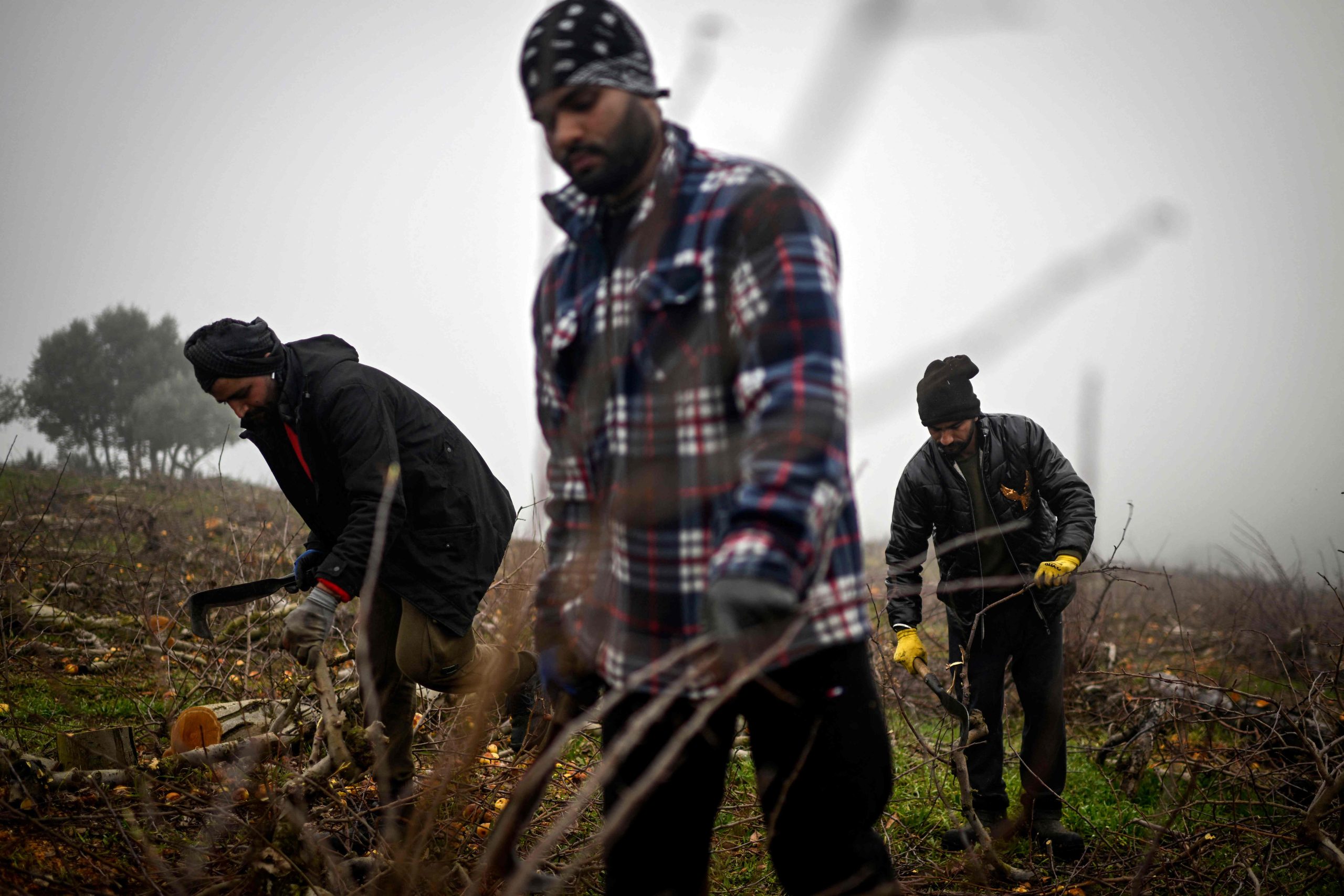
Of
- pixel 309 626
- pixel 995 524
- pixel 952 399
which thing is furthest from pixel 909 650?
pixel 309 626

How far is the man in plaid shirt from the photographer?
120 cm

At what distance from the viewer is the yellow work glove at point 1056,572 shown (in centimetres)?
343

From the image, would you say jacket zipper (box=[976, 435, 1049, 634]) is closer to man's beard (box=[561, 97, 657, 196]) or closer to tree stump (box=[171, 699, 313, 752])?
man's beard (box=[561, 97, 657, 196])

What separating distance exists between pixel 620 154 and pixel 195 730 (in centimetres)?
343

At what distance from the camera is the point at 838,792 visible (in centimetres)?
136

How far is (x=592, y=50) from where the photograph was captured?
1273 mm

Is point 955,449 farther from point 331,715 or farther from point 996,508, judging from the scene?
point 331,715

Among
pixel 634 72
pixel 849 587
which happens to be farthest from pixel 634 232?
pixel 849 587

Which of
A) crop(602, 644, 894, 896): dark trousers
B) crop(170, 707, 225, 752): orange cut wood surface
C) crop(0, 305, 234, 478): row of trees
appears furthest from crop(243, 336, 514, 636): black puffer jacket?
crop(0, 305, 234, 478): row of trees

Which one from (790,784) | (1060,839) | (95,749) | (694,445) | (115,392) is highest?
(115,392)

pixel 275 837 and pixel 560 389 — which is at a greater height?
pixel 560 389

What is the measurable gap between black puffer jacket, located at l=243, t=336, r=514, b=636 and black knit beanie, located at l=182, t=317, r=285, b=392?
0.25 ft

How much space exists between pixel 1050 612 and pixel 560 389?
2.83 metres

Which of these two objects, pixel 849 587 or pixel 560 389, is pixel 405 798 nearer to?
pixel 560 389
